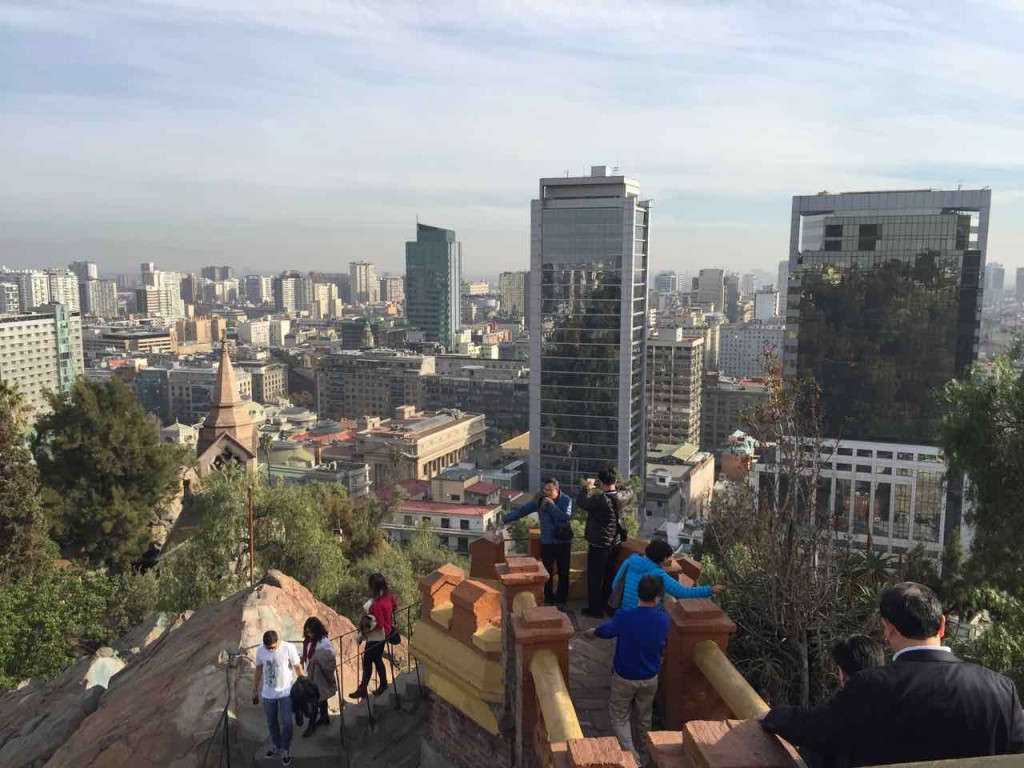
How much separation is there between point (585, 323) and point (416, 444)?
18735 mm

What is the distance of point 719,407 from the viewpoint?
88.8m

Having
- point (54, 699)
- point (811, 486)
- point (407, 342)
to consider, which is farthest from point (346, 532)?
point (407, 342)

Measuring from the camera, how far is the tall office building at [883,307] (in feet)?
150

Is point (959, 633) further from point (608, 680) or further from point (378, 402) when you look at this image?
point (378, 402)

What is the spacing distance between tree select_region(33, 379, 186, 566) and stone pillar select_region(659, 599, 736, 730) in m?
19.4

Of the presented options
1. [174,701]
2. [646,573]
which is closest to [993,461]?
[646,573]

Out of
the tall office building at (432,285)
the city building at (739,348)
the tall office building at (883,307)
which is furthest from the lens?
the tall office building at (432,285)

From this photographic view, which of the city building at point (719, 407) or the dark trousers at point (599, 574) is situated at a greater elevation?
the dark trousers at point (599, 574)

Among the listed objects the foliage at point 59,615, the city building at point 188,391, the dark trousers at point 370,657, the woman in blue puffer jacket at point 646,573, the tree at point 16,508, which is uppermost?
the woman in blue puffer jacket at point 646,573

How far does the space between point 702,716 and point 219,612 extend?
761 cm

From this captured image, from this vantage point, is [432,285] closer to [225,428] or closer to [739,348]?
[739,348]

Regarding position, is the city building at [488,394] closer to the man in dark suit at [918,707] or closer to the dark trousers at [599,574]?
the dark trousers at [599,574]

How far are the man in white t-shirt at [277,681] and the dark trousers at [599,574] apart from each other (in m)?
2.51

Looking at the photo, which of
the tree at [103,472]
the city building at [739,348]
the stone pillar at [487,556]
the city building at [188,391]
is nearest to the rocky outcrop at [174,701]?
the stone pillar at [487,556]
